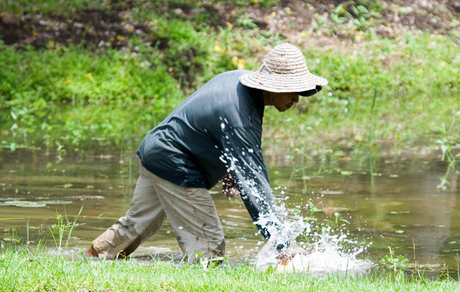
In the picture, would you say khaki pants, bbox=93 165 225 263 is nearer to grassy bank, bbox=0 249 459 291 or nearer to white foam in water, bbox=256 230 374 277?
white foam in water, bbox=256 230 374 277

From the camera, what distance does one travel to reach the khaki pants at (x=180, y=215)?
444cm

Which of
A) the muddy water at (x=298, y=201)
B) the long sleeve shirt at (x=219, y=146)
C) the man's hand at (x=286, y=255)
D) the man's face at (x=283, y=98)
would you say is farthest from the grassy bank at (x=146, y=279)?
the muddy water at (x=298, y=201)


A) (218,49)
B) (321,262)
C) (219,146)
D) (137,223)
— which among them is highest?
(219,146)

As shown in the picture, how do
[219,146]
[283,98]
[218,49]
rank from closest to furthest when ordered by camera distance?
1. [283,98]
2. [219,146]
3. [218,49]

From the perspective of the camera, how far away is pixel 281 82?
13.0ft

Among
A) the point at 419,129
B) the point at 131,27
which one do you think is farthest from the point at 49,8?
the point at 419,129

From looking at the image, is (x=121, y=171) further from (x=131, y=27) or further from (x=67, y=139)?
(x=131, y=27)

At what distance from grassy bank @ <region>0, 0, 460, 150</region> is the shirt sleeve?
6.03m

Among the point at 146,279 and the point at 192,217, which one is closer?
the point at 146,279

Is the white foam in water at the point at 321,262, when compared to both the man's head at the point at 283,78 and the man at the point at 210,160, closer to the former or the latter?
the man at the point at 210,160

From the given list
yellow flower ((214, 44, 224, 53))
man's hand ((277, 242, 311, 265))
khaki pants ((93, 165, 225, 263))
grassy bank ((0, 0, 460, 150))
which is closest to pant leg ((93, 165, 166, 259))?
khaki pants ((93, 165, 225, 263))

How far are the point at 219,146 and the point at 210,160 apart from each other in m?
0.13

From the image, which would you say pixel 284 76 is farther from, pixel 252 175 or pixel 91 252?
pixel 91 252

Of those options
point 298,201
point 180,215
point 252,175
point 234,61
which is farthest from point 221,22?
point 252,175
